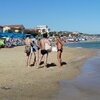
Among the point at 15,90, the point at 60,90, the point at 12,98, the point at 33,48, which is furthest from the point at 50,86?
the point at 33,48

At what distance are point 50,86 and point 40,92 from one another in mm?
1046

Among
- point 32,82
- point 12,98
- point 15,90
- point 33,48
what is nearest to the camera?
point 12,98

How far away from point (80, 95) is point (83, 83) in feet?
7.26

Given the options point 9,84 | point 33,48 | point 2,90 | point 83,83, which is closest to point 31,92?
point 2,90

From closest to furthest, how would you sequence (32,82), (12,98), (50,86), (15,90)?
(12,98)
(15,90)
(50,86)
(32,82)

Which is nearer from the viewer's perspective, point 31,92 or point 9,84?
point 31,92

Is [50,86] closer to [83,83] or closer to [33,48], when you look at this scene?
[83,83]

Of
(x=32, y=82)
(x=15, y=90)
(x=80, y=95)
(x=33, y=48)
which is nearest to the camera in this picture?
(x=80, y=95)

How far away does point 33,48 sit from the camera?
1444 centimetres

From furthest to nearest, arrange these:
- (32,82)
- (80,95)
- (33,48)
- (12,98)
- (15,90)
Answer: (33,48), (32,82), (15,90), (80,95), (12,98)

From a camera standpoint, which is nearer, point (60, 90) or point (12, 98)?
point (12, 98)

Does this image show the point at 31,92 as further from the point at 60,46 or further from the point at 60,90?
the point at 60,46

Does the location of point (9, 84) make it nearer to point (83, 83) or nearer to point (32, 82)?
point (32, 82)

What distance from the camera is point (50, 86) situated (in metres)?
9.25
